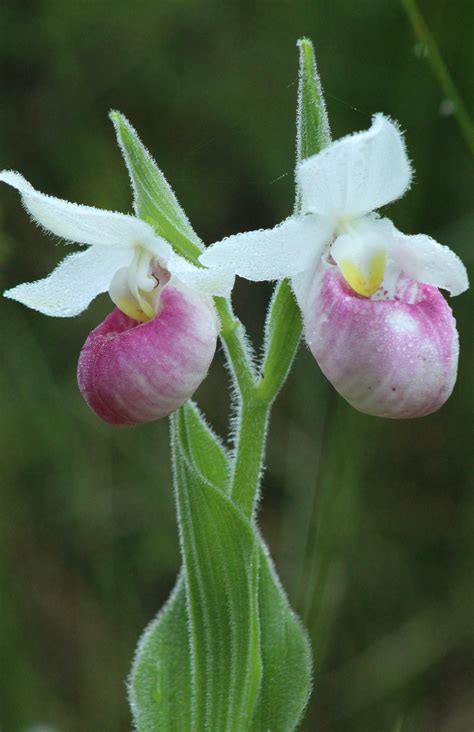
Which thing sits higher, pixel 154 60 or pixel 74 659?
pixel 154 60

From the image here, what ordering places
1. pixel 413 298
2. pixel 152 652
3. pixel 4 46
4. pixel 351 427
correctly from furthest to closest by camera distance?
pixel 4 46 → pixel 351 427 → pixel 152 652 → pixel 413 298

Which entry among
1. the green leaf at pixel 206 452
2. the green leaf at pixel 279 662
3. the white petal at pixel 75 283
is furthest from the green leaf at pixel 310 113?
the green leaf at pixel 279 662

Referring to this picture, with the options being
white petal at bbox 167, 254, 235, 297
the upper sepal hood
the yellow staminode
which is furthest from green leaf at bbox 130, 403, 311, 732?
the yellow staminode

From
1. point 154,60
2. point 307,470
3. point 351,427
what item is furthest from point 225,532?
point 154,60

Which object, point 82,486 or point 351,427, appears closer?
point 351,427

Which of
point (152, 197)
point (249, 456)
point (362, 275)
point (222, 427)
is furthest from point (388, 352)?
point (222, 427)

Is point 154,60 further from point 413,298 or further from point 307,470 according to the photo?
point 413,298

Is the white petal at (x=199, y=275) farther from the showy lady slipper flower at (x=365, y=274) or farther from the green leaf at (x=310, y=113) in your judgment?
the green leaf at (x=310, y=113)
